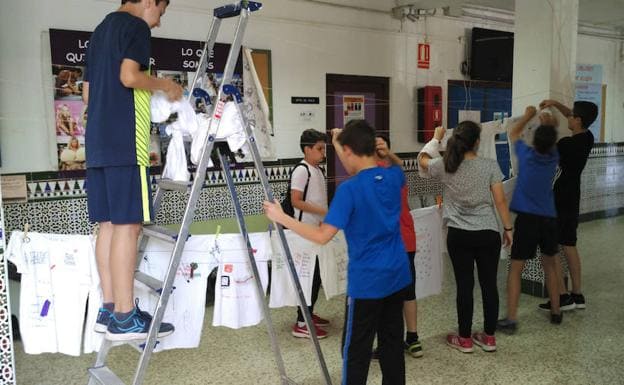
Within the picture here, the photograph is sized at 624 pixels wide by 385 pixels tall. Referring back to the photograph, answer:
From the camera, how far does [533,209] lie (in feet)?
11.1

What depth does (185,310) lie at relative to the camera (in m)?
2.45

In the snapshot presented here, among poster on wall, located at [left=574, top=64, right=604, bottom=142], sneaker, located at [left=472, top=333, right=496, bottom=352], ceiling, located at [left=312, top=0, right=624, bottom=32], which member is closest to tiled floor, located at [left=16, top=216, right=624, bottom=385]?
sneaker, located at [left=472, top=333, right=496, bottom=352]

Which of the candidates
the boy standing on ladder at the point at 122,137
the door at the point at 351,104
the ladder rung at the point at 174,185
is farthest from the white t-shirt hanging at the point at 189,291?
the door at the point at 351,104

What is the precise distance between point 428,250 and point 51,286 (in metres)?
2.04

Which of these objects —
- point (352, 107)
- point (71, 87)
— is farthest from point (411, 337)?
point (71, 87)

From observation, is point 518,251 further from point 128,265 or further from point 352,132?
point 128,265

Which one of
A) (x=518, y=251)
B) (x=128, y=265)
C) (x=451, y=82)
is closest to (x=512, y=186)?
(x=518, y=251)

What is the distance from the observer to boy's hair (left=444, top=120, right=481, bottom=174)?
293 centimetres

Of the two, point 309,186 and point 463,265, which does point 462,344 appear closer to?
point 463,265

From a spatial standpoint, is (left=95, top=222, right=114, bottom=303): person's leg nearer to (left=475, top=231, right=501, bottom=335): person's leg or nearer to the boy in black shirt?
(left=475, top=231, right=501, bottom=335): person's leg

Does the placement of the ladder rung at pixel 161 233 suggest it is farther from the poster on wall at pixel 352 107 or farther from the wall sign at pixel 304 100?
the poster on wall at pixel 352 107

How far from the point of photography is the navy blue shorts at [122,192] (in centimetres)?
188

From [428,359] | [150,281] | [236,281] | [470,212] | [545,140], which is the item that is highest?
[545,140]

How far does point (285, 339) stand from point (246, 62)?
2237mm
